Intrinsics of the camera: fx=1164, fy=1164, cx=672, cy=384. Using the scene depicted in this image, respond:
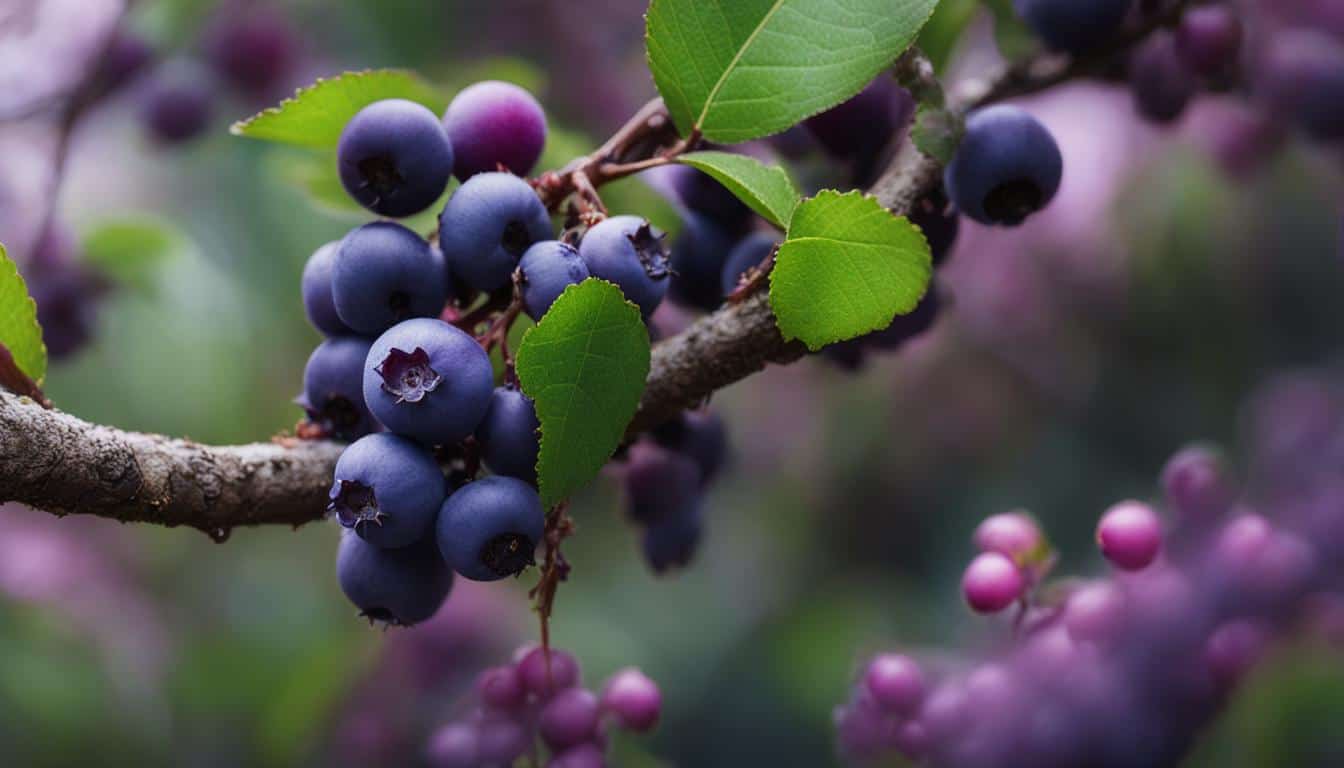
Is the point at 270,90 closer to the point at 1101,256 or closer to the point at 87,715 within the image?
the point at 87,715

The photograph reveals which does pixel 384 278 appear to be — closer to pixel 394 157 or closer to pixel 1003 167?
pixel 394 157

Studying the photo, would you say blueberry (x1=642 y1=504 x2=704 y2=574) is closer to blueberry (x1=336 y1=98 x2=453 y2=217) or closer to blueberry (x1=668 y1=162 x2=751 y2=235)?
blueberry (x1=668 y1=162 x2=751 y2=235)

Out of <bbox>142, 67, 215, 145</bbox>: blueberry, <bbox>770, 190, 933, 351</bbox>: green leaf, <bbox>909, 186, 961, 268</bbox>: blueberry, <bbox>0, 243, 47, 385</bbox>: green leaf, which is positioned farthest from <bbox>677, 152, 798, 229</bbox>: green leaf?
<bbox>142, 67, 215, 145</bbox>: blueberry

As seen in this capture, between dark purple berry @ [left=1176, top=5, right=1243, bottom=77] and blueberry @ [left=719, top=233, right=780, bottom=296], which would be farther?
dark purple berry @ [left=1176, top=5, right=1243, bottom=77]

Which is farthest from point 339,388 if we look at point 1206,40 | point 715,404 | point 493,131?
point 715,404

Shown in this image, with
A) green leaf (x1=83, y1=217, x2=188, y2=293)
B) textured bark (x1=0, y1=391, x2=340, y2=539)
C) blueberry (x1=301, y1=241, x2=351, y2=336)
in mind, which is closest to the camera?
textured bark (x1=0, y1=391, x2=340, y2=539)

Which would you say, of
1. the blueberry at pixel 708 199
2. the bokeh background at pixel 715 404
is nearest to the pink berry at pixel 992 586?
the blueberry at pixel 708 199
